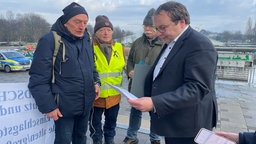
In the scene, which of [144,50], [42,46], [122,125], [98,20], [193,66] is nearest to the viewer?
[193,66]

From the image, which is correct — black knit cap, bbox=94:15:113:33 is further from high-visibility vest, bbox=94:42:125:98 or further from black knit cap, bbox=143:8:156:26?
black knit cap, bbox=143:8:156:26

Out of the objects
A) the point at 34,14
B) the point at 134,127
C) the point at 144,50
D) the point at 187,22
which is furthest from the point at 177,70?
the point at 34,14

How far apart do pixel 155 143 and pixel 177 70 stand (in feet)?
7.54

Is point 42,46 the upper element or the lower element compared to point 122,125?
upper

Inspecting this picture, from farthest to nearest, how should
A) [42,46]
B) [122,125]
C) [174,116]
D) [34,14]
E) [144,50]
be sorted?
[34,14] < [122,125] < [144,50] < [42,46] < [174,116]

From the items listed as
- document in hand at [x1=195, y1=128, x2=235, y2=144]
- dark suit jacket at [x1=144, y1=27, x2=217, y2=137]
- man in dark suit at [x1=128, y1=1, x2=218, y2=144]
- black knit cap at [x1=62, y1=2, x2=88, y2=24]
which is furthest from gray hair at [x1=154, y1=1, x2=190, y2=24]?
black knit cap at [x1=62, y1=2, x2=88, y2=24]

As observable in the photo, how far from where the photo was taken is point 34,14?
92188mm

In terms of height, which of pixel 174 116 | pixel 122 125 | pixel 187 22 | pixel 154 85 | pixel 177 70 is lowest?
pixel 122 125

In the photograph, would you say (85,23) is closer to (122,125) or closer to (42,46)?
(42,46)

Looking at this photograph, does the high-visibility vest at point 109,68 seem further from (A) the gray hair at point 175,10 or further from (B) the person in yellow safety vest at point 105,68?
(A) the gray hair at point 175,10

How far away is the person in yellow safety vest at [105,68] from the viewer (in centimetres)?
345

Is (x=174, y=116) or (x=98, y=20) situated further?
(x=98, y=20)

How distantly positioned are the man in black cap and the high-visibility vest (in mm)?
487

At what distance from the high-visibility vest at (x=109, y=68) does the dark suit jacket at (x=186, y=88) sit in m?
1.45
